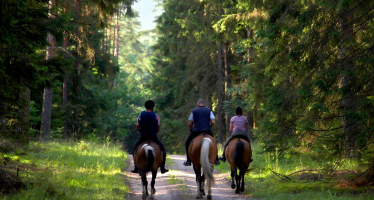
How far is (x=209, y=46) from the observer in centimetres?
2791

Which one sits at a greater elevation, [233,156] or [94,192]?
[233,156]

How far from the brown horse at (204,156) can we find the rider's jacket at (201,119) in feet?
1.07

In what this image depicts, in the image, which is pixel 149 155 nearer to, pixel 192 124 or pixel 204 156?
pixel 204 156

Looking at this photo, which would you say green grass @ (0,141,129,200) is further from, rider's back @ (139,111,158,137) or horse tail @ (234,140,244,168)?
horse tail @ (234,140,244,168)

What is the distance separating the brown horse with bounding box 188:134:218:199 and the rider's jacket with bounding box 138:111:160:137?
3.71 ft

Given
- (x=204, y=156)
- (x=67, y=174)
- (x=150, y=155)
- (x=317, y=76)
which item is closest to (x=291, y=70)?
(x=317, y=76)

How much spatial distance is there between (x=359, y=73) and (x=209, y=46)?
786 inches

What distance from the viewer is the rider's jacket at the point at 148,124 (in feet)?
30.4

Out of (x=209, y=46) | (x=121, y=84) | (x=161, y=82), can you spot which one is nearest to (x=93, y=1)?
(x=209, y=46)

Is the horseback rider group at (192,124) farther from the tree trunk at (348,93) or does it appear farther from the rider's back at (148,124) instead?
the tree trunk at (348,93)

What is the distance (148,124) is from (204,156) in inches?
69.3

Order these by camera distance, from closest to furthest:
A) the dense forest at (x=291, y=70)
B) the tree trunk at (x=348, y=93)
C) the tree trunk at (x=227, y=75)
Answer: the dense forest at (x=291, y=70) < the tree trunk at (x=348, y=93) < the tree trunk at (x=227, y=75)

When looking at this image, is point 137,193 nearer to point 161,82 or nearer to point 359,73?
point 359,73

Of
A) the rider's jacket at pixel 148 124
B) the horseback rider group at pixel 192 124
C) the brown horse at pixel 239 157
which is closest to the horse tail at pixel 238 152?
the brown horse at pixel 239 157
